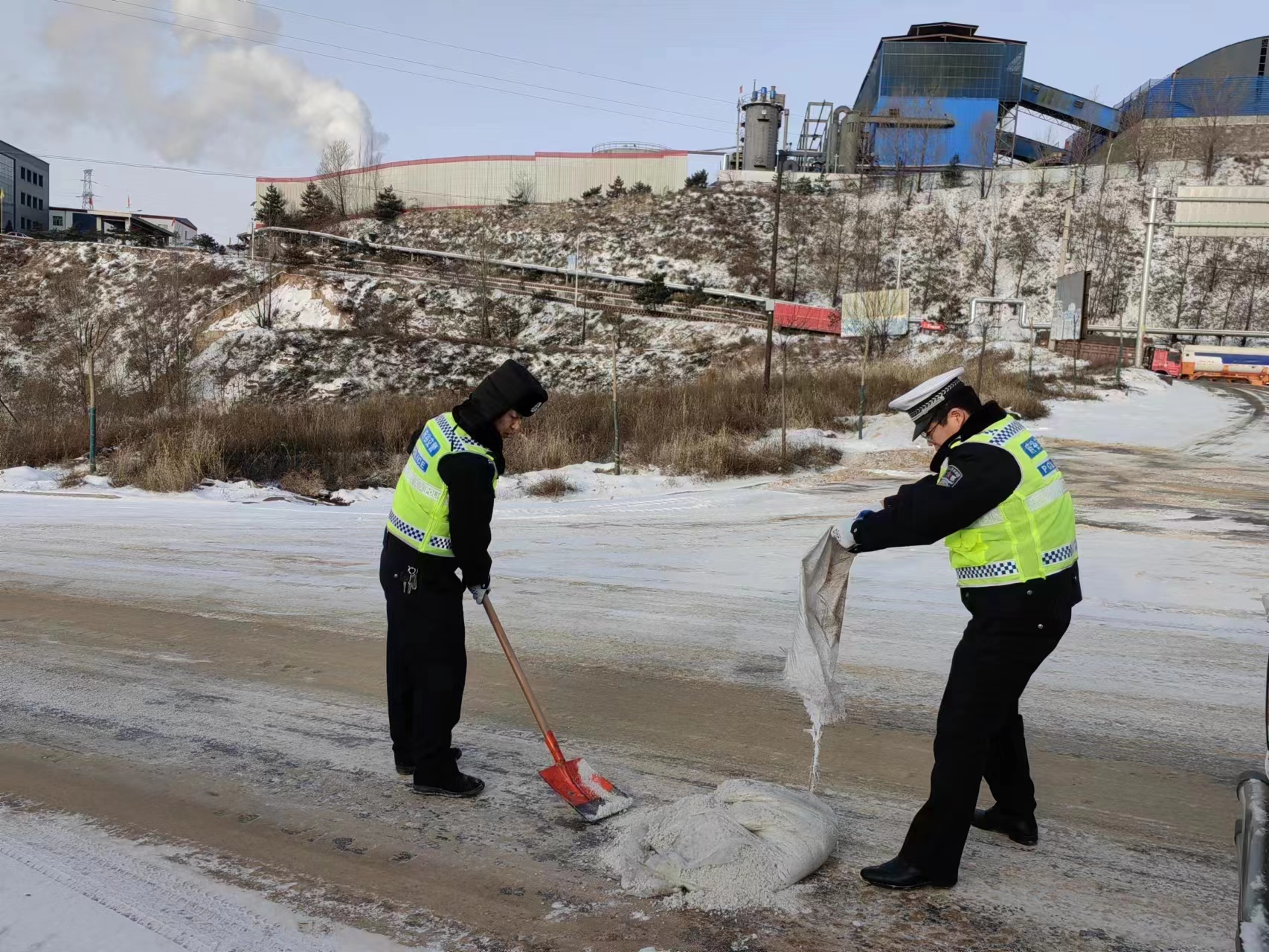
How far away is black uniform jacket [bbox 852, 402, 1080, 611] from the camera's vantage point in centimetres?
306

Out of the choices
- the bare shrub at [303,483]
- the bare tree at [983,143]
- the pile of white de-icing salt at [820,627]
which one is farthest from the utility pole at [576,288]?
the pile of white de-icing salt at [820,627]

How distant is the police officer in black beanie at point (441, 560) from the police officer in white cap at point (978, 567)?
1529mm

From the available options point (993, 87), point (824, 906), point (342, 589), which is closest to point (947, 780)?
point (824, 906)

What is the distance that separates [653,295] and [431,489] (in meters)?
43.2

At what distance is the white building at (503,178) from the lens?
221ft

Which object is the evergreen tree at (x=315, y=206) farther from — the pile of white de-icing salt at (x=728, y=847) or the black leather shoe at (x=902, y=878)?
the black leather shoe at (x=902, y=878)

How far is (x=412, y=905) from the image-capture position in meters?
3.14

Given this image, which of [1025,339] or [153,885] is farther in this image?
[1025,339]

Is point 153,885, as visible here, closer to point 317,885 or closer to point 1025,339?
point 317,885

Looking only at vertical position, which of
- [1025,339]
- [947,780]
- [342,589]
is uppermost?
[1025,339]

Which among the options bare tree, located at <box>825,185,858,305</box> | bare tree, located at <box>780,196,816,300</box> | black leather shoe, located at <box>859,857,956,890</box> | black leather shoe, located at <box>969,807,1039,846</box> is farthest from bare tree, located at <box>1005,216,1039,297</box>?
black leather shoe, located at <box>859,857,956,890</box>

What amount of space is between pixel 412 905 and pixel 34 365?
45.8m

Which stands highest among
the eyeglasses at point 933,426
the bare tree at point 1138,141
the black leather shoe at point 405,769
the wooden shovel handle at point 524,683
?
the bare tree at point 1138,141

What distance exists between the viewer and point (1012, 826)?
3.62 m
